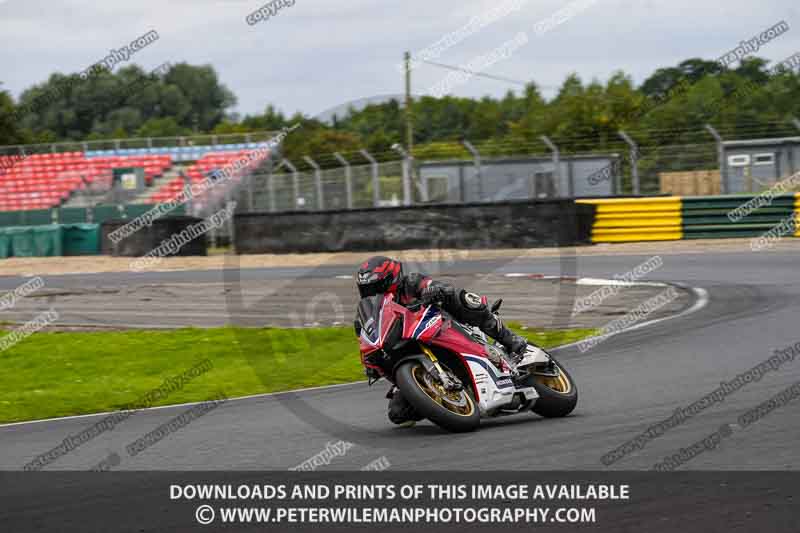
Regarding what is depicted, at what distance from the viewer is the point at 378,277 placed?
7.26m

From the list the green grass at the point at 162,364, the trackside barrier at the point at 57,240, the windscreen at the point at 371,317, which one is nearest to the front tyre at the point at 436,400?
the windscreen at the point at 371,317

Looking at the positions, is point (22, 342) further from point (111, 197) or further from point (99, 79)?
point (99, 79)

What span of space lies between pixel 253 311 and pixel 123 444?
8945mm

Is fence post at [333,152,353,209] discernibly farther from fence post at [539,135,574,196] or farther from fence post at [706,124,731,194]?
fence post at [706,124,731,194]

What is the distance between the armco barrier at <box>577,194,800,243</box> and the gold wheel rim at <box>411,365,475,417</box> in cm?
1722

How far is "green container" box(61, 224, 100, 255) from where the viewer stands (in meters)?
32.2

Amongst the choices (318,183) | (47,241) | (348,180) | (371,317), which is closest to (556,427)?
(371,317)

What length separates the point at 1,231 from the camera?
33.3m

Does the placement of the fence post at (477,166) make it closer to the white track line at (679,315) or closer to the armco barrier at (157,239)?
the armco barrier at (157,239)

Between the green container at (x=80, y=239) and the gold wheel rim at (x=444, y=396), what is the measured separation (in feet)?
86.6

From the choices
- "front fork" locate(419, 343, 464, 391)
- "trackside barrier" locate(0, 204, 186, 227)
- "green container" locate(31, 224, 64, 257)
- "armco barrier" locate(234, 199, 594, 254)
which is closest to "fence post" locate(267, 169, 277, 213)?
"trackside barrier" locate(0, 204, 186, 227)

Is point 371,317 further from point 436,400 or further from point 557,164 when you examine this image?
point 557,164

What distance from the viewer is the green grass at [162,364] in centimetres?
1075

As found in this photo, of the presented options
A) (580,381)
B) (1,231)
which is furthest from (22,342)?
(1,231)
